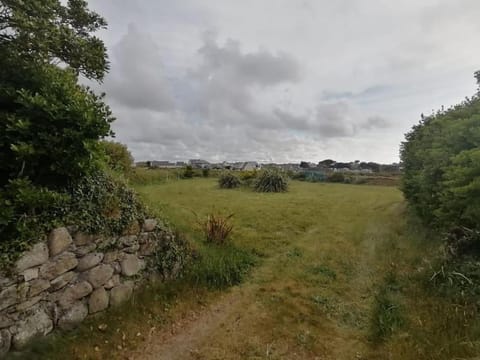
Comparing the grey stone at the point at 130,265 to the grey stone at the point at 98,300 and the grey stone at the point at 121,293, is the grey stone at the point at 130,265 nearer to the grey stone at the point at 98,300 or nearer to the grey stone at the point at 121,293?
the grey stone at the point at 121,293

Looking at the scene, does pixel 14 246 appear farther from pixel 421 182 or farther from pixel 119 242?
pixel 421 182

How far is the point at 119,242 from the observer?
11.9 ft

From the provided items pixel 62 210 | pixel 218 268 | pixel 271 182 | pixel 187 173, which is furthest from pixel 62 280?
pixel 187 173

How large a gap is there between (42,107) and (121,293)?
2.43 metres

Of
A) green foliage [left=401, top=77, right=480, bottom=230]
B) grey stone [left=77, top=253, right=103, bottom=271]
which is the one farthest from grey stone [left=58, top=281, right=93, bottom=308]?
green foliage [left=401, top=77, right=480, bottom=230]

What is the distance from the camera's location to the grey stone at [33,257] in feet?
8.66

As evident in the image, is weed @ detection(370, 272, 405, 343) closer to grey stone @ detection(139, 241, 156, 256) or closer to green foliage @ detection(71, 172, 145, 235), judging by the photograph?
grey stone @ detection(139, 241, 156, 256)

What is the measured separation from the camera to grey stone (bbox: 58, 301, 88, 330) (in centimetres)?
293

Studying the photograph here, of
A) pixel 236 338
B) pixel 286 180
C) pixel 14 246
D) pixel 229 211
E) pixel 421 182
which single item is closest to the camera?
pixel 14 246

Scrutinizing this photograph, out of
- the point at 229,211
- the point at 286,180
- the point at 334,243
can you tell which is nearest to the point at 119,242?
the point at 334,243

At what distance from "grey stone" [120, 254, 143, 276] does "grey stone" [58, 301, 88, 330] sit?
0.62 m

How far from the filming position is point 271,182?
56.4ft

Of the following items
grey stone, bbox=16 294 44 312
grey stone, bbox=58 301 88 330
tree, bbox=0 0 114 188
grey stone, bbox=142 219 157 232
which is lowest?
grey stone, bbox=58 301 88 330

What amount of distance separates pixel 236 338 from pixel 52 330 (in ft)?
6.54
